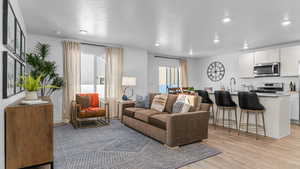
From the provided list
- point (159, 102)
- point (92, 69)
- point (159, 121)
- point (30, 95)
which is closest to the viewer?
point (30, 95)

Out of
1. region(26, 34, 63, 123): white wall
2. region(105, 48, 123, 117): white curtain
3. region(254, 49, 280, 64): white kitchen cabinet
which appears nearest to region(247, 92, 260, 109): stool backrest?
region(254, 49, 280, 64): white kitchen cabinet

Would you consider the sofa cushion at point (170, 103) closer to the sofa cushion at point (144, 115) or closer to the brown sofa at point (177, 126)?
the sofa cushion at point (144, 115)

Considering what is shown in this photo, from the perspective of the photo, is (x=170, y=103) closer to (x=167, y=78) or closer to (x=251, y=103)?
(x=251, y=103)

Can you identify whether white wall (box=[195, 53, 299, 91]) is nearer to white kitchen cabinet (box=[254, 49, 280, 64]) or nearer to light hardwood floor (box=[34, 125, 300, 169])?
white kitchen cabinet (box=[254, 49, 280, 64])

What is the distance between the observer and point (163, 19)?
3.32 m

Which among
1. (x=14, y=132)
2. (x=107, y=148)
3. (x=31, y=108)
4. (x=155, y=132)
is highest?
(x=31, y=108)

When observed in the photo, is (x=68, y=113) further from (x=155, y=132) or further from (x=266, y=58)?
(x=266, y=58)

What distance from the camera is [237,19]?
3.32m

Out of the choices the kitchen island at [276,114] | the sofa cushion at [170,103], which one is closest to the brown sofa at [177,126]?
the sofa cushion at [170,103]

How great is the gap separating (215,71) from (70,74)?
6.17m

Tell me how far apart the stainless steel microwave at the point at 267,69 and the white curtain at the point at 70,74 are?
5974mm

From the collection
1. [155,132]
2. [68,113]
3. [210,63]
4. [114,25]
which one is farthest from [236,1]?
[210,63]

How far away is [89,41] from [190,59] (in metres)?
5.20

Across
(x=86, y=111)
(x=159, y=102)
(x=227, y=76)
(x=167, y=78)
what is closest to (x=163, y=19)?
(x=159, y=102)
